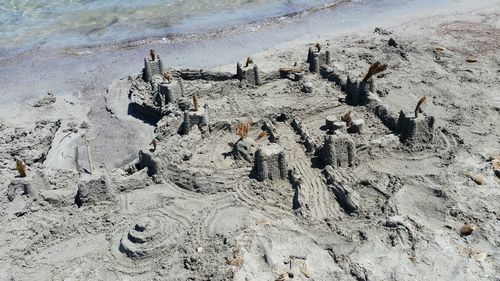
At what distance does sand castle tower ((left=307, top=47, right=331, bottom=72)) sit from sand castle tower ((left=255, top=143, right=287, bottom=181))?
8047mm

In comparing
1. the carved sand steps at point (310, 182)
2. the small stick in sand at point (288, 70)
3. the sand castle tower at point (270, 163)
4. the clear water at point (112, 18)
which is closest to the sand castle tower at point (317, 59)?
the small stick in sand at point (288, 70)

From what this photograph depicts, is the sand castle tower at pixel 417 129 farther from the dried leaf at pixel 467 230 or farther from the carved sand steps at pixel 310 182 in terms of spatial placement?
the dried leaf at pixel 467 230

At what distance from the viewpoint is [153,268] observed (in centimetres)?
1282

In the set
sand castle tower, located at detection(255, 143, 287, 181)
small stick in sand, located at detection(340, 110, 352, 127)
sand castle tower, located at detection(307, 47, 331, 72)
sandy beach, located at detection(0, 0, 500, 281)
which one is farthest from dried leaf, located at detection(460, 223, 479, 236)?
sand castle tower, located at detection(307, 47, 331, 72)

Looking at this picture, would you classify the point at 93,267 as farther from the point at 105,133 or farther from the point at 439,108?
the point at 439,108

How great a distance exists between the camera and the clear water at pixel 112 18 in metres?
31.0

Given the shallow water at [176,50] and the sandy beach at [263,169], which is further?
the shallow water at [176,50]

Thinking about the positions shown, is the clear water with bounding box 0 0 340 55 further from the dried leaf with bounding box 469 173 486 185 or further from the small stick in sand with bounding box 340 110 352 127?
the dried leaf with bounding box 469 173 486 185

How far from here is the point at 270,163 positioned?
49.6ft

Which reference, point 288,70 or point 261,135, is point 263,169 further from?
point 288,70

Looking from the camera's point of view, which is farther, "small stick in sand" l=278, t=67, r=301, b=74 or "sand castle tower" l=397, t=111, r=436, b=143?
"small stick in sand" l=278, t=67, r=301, b=74

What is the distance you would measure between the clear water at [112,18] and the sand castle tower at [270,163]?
58.6 ft

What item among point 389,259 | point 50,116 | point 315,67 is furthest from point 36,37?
point 389,259

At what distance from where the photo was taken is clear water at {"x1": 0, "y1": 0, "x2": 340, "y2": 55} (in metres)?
31.0
